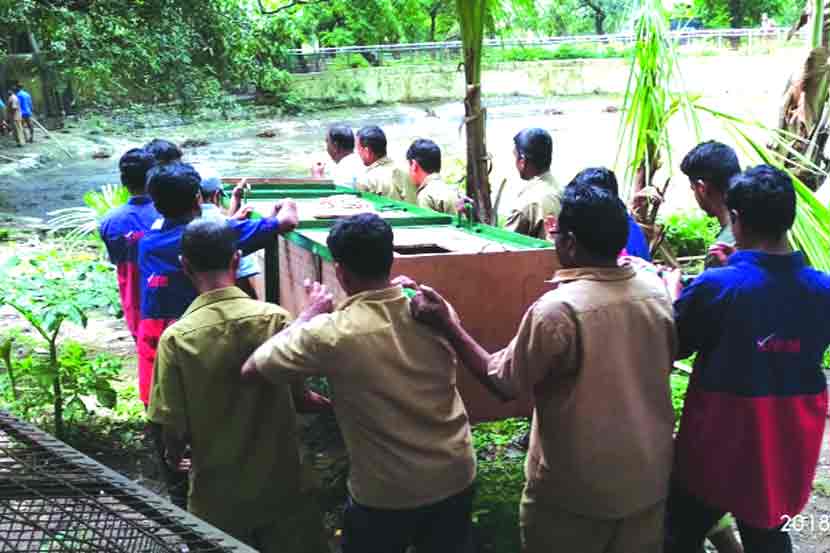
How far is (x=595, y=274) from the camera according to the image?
2.24 meters

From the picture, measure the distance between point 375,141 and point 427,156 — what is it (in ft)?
1.46

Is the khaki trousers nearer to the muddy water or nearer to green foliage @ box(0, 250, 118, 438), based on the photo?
green foliage @ box(0, 250, 118, 438)

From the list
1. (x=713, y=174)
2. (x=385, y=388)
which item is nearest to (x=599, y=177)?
(x=713, y=174)

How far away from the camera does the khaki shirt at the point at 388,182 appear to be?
199 inches

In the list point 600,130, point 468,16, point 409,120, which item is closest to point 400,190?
point 468,16

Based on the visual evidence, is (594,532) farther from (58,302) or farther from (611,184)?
(58,302)

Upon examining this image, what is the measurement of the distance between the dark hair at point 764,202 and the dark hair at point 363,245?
3.07ft

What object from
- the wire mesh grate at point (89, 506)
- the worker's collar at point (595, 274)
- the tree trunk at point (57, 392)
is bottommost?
the tree trunk at point (57, 392)

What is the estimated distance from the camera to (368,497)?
90.9 inches

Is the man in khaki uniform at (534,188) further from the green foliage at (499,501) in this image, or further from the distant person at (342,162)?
the distant person at (342,162)

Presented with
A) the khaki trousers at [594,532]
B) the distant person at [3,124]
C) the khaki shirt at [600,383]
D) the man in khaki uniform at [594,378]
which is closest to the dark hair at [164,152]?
the man in khaki uniform at [594,378]

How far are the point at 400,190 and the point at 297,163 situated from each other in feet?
40.7

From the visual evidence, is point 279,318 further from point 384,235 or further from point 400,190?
point 400,190

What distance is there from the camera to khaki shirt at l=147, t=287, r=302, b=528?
8.21ft
